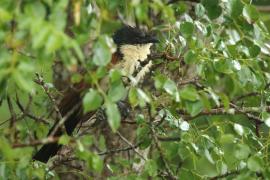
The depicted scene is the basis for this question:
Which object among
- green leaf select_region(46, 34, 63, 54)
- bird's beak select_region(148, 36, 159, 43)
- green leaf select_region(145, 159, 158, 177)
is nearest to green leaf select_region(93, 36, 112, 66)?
green leaf select_region(46, 34, 63, 54)

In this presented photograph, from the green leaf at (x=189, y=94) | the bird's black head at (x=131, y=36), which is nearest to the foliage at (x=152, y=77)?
the green leaf at (x=189, y=94)

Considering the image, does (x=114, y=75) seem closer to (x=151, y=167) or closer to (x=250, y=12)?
(x=151, y=167)

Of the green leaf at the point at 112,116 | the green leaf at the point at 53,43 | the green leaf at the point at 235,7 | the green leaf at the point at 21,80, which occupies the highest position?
the green leaf at the point at 53,43

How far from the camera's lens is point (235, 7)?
9.02 ft

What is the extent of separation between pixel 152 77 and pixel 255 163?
667mm

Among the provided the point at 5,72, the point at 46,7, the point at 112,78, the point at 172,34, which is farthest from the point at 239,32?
the point at 5,72

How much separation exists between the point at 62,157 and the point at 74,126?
343 mm

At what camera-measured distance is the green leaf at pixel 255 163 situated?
2.42 meters

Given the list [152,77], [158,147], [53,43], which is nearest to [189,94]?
[158,147]

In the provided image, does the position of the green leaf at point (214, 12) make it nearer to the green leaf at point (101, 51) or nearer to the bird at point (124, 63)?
the bird at point (124, 63)

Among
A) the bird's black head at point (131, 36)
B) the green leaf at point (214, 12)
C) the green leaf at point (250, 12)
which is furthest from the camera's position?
the bird's black head at point (131, 36)

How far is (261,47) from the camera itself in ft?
9.32

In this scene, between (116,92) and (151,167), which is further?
(151,167)

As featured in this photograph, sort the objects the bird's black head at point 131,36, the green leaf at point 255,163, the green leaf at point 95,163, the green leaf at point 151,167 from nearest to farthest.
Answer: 1. the green leaf at point 95,163
2. the green leaf at point 255,163
3. the green leaf at point 151,167
4. the bird's black head at point 131,36
